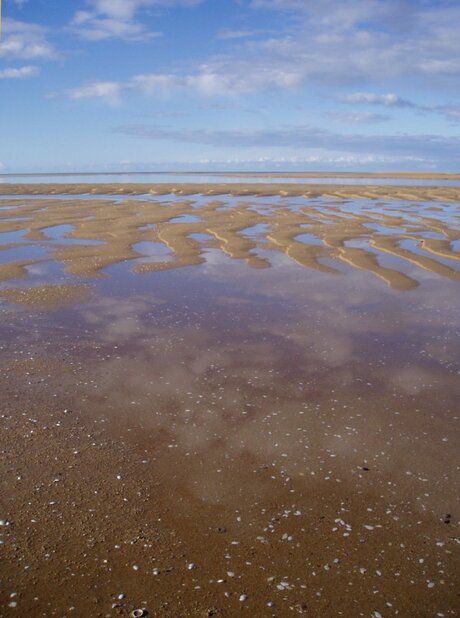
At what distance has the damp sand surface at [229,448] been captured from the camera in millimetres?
3803

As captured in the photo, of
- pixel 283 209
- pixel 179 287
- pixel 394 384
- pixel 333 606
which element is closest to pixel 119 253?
pixel 179 287

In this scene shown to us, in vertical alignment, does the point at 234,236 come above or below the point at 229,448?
above

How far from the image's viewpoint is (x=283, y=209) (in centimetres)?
2966

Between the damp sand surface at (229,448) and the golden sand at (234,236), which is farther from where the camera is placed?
the golden sand at (234,236)

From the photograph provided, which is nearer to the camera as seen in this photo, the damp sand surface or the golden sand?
the damp sand surface

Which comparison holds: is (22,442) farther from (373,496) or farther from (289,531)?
(373,496)

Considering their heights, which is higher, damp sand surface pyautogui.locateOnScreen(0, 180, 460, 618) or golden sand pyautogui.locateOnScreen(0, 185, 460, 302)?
golden sand pyautogui.locateOnScreen(0, 185, 460, 302)

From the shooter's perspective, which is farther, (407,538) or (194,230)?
(194,230)

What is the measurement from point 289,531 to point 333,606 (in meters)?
0.76

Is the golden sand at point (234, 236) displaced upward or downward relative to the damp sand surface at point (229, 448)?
upward

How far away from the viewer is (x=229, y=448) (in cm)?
545

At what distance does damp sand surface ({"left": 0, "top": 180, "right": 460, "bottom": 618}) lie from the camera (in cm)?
380

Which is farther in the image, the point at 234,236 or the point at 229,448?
the point at 234,236

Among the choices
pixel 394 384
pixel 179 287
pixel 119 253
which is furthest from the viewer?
pixel 119 253
